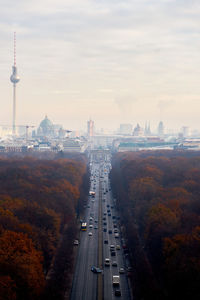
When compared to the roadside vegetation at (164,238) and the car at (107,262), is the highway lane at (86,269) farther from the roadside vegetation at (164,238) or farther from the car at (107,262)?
the roadside vegetation at (164,238)

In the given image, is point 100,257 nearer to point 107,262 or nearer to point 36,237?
point 107,262

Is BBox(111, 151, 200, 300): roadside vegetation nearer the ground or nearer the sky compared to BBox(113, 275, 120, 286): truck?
nearer the sky

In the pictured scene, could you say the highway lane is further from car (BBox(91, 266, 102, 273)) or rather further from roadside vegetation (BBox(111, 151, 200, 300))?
roadside vegetation (BBox(111, 151, 200, 300))

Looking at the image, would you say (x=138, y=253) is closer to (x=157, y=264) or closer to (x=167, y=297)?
(x=157, y=264)

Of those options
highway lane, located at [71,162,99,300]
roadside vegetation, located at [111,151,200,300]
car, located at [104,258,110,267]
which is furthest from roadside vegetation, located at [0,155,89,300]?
roadside vegetation, located at [111,151,200,300]

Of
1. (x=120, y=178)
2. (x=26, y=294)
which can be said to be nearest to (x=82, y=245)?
(x=26, y=294)

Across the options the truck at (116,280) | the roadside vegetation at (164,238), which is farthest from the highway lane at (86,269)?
the roadside vegetation at (164,238)
